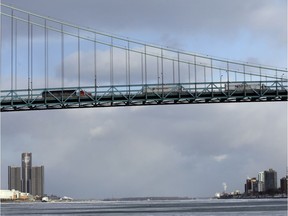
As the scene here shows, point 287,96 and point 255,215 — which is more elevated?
point 287,96

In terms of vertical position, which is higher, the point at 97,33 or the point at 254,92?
the point at 97,33

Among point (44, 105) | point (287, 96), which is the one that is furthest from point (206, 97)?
point (44, 105)

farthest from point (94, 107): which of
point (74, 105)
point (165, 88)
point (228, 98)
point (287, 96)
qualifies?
point (287, 96)

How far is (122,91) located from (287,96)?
597 inches

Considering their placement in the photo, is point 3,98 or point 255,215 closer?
point 3,98

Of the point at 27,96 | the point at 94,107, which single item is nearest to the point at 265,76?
the point at 94,107

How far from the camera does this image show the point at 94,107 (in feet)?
260

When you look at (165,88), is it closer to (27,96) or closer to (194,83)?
(194,83)

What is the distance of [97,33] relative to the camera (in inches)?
3142

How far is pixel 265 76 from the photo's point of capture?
7762cm

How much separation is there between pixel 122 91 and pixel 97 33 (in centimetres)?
628

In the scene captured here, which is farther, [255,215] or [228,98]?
[255,215]

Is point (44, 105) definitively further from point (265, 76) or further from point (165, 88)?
point (265, 76)

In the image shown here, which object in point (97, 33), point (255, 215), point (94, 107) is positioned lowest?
point (255, 215)
